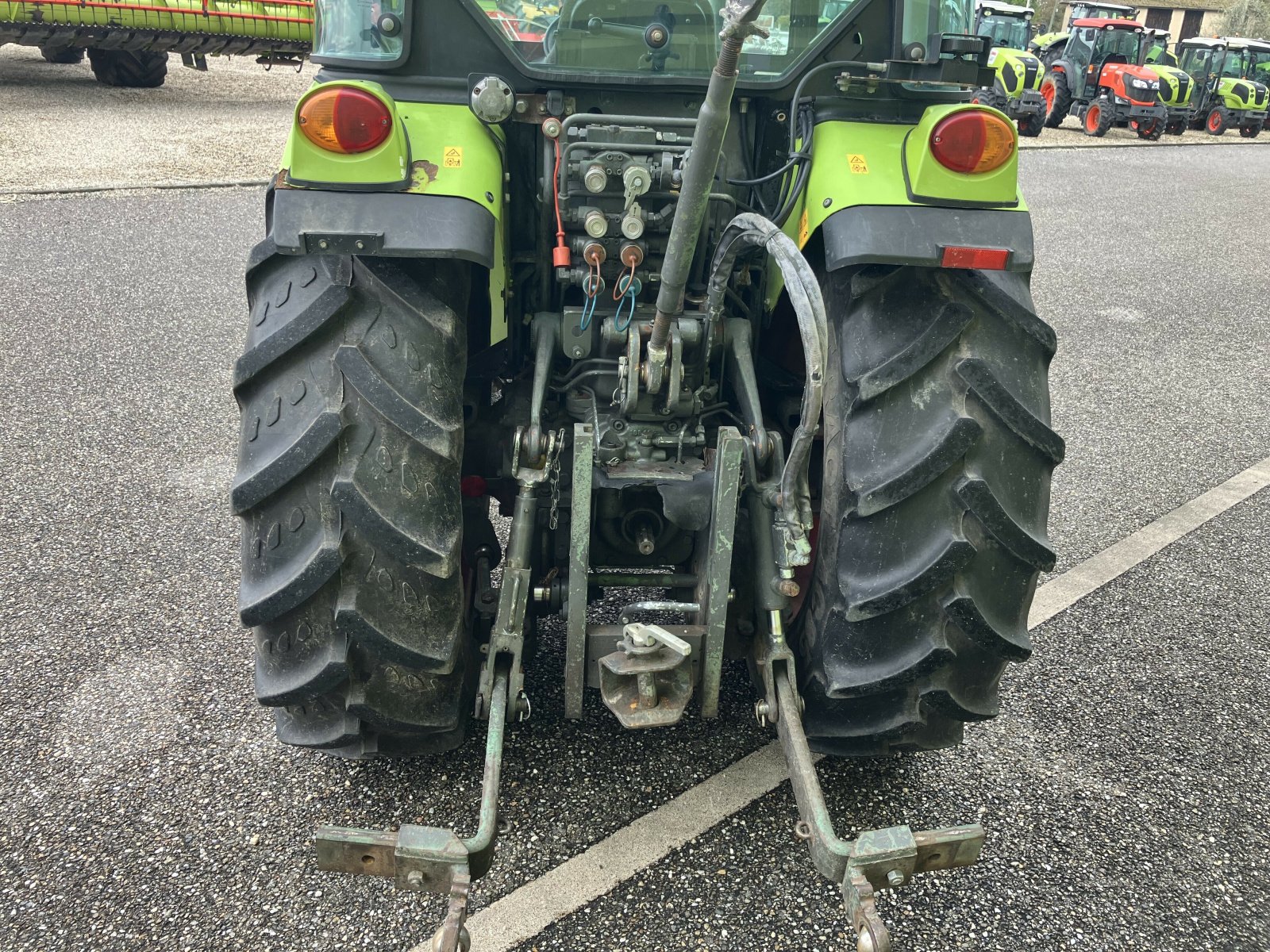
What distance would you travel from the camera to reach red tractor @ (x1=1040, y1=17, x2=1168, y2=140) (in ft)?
62.8

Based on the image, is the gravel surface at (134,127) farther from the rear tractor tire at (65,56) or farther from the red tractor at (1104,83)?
the red tractor at (1104,83)

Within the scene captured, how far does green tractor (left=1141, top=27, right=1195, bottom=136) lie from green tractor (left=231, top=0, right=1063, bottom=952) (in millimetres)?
20811

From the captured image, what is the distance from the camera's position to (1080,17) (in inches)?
832

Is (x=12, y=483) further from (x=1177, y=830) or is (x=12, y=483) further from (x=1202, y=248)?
(x=1202, y=248)

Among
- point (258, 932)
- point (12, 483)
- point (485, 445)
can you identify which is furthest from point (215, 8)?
point (258, 932)

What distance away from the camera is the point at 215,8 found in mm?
13258

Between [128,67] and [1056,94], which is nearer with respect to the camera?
[128,67]

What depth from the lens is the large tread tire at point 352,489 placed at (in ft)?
6.39

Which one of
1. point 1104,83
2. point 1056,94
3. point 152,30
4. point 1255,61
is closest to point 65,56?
point 152,30

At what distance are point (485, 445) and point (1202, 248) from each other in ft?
32.2

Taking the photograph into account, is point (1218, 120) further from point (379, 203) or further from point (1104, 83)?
point (379, 203)

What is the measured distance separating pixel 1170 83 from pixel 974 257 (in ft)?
71.2

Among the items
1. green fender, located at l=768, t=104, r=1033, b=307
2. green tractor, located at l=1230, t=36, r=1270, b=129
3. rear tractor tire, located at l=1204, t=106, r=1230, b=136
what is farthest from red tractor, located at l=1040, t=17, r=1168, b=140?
green fender, located at l=768, t=104, r=1033, b=307

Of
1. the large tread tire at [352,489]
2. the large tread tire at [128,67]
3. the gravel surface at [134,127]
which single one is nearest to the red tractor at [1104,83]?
the gravel surface at [134,127]
